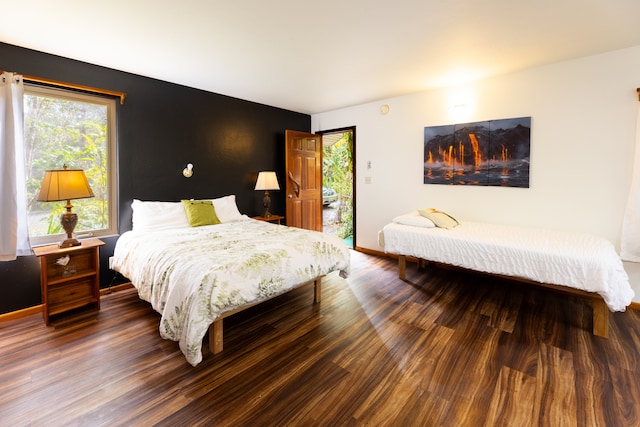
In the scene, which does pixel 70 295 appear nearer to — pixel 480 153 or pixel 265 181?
pixel 265 181

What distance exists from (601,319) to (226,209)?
401cm

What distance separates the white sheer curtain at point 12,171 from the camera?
8.23 ft

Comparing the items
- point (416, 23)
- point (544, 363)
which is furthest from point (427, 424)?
point (416, 23)

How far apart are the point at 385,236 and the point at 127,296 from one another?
3011 millimetres

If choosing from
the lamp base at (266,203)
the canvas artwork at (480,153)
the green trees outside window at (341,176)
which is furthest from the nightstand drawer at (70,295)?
the green trees outside window at (341,176)

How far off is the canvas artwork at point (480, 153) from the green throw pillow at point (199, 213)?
2.96 meters

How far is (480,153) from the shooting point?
3.69 meters

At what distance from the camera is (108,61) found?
302cm

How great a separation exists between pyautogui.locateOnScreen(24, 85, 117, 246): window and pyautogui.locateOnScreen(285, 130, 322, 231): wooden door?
7.87 feet

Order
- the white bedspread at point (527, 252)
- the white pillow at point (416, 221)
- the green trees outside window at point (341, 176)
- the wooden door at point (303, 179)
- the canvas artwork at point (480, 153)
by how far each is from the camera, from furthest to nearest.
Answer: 1. the green trees outside window at point (341, 176)
2. the wooden door at point (303, 179)
3. the white pillow at point (416, 221)
4. the canvas artwork at point (480, 153)
5. the white bedspread at point (527, 252)

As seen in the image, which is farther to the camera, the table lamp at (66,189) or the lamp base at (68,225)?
the lamp base at (68,225)

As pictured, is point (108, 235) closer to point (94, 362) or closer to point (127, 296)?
point (127, 296)

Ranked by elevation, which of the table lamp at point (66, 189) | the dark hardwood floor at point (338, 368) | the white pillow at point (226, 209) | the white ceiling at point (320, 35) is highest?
the white ceiling at point (320, 35)

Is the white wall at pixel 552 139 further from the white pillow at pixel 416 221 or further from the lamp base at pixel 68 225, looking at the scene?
the lamp base at pixel 68 225
